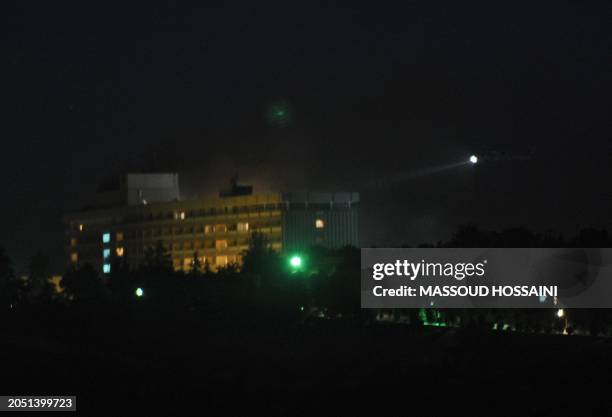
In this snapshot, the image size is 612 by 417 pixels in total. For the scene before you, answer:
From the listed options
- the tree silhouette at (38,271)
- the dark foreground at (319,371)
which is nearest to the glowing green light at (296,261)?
the dark foreground at (319,371)

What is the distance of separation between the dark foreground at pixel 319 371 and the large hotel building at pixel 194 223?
1994 inches

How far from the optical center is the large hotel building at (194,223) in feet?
464

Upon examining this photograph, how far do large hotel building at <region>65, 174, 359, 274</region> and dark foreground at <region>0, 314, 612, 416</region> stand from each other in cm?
5065

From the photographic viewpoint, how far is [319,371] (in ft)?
215

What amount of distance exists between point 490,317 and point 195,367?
16062 millimetres

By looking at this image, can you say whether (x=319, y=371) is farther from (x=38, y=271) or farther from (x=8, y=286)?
(x=38, y=271)

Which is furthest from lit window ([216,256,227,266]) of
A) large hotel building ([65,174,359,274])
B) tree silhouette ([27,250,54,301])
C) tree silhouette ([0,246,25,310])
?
tree silhouette ([0,246,25,310])

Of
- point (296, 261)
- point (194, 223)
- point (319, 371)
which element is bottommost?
point (319, 371)

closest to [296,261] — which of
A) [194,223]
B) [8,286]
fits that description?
[8,286]

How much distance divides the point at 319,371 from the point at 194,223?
86358mm

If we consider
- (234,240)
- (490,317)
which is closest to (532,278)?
(490,317)

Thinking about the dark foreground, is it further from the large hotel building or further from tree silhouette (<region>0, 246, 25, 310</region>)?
the large hotel building

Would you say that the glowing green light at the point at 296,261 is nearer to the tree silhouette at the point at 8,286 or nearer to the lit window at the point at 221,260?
the tree silhouette at the point at 8,286

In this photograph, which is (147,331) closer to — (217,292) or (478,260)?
(217,292)
